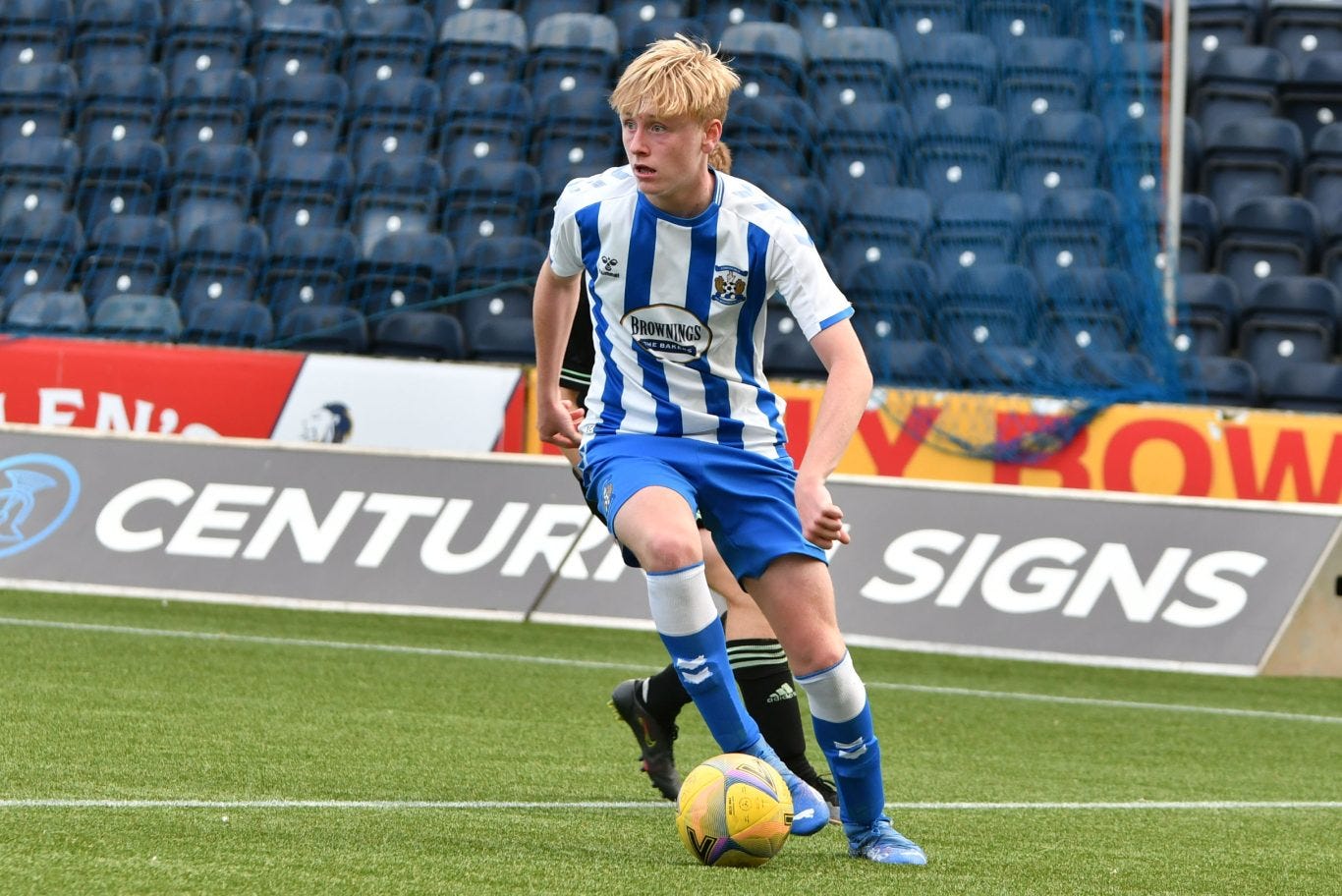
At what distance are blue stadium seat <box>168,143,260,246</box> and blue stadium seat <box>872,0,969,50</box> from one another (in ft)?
12.9

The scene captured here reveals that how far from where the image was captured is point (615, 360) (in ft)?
13.3

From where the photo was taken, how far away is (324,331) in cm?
1050

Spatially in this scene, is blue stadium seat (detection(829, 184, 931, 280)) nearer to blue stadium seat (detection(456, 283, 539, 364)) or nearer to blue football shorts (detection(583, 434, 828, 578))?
blue stadium seat (detection(456, 283, 539, 364))

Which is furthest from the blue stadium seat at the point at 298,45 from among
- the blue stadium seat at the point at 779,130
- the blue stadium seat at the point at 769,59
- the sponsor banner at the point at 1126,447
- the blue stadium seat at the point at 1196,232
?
the blue stadium seat at the point at 1196,232

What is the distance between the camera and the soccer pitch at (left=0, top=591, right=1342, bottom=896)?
3449mm

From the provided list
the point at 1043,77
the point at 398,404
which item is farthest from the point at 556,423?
the point at 1043,77

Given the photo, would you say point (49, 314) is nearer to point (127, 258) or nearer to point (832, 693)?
point (127, 258)

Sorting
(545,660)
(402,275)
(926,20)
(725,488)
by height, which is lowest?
(545,660)

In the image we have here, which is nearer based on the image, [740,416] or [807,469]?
[807,469]

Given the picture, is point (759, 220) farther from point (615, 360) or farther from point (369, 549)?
point (369, 549)

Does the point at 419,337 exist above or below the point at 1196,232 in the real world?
below

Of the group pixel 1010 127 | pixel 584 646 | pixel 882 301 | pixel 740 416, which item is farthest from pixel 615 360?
pixel 1010 127

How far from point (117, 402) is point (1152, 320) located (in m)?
5.33

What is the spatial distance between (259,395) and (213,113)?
9.10 ft
